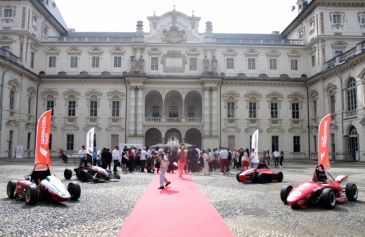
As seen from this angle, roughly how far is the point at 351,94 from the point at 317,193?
1075 inches

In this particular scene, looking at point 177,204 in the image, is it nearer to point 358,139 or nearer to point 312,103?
point 358,139

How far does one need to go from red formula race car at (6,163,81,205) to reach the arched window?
3021cm

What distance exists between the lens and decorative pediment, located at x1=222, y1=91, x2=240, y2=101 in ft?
142

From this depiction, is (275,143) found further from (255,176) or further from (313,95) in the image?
(255,176)

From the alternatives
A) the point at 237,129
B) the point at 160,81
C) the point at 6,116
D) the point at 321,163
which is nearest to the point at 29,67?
the point at 6,116

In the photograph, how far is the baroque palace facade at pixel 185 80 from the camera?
41.0 meters

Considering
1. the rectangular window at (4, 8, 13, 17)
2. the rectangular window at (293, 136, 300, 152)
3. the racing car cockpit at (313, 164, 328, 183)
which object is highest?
the rectangular window at (4, 8, 13, 17)

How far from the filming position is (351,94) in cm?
3353

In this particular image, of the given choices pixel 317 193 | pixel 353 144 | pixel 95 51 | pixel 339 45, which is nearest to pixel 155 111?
pixel 95 51

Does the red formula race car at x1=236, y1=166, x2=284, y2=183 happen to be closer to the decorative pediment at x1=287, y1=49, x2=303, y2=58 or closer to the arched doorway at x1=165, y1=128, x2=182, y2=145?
the arched doorway at x1=165, y1=128, x2=182, y2=145

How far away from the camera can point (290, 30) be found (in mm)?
48531

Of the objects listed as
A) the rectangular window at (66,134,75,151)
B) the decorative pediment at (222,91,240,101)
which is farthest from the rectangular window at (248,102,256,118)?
A: the rectangular window at (66,134,75,151)

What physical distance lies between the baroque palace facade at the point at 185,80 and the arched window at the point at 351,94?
558 centimetres

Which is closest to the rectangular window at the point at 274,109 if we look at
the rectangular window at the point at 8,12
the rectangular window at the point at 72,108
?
the rectangular window at the point at 72,108
